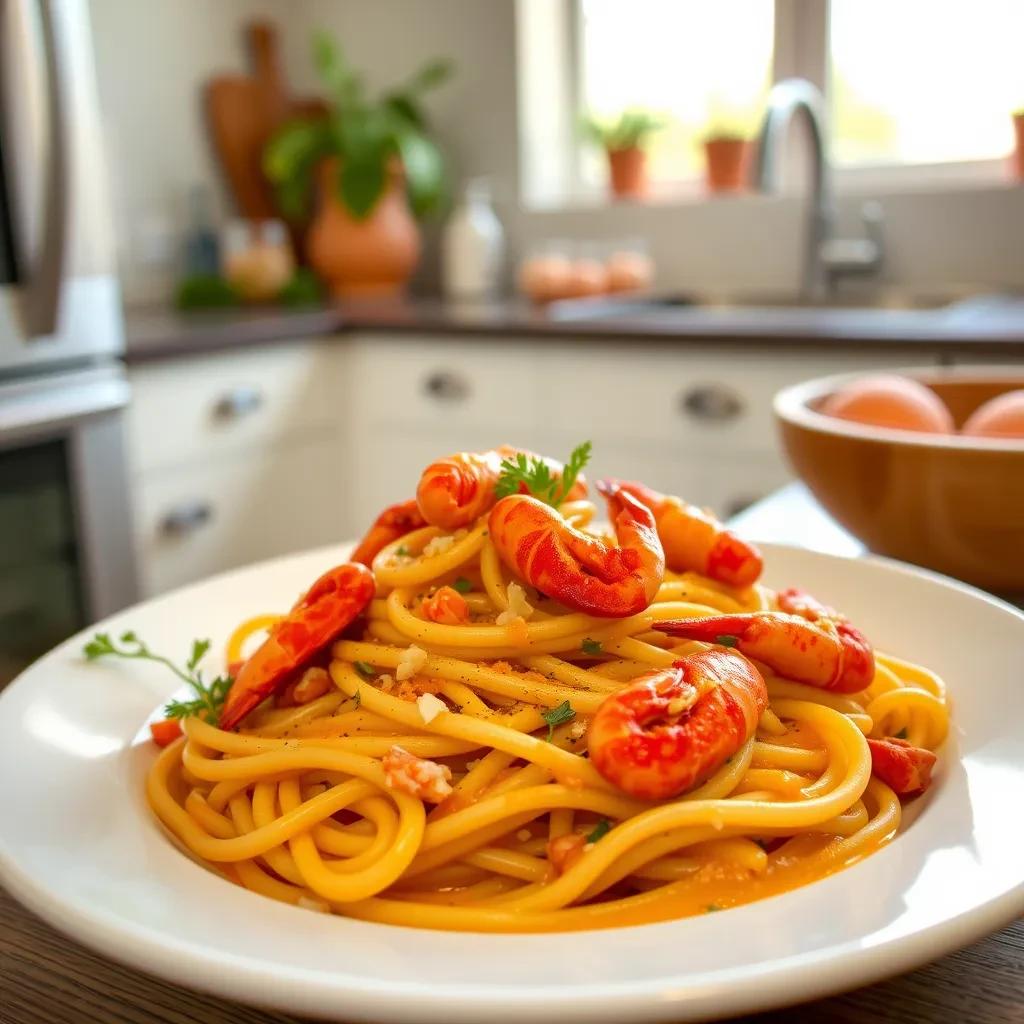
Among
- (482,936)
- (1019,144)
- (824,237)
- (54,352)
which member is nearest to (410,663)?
(482,936)

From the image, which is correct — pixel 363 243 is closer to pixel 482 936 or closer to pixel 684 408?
pixel 684 408

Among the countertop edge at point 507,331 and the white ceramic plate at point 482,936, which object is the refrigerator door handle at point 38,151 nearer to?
the countertop edge at point 507,331

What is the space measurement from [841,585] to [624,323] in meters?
1.78

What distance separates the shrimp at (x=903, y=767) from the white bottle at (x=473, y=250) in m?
3.04

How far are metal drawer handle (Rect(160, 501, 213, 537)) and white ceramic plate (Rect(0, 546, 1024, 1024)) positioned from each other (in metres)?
2.01

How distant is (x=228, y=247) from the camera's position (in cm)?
360

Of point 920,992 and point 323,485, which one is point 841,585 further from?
point 323,485

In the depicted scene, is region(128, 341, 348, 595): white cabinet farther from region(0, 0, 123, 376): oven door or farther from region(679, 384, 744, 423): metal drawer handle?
region(679, 384, 744, 423): metal drawer handle

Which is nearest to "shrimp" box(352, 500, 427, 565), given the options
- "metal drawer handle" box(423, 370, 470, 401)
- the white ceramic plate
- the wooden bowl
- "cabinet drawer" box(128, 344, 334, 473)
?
the white ceramic plate

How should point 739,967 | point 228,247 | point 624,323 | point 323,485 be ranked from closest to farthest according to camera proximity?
point 739,967
point 624,323
point 323,485
point 228,247

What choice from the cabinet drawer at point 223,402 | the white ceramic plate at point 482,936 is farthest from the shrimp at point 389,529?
the cabinet drawer at point 223,402

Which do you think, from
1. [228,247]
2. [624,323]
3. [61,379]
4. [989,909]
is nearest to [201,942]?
[989,909]

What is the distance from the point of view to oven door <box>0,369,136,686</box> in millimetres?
2170

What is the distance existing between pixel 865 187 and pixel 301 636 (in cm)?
297
